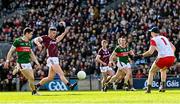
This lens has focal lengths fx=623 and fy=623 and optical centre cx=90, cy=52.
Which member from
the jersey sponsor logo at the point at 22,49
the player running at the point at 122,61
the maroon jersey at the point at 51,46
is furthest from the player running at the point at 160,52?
the player running at the point at 122,61

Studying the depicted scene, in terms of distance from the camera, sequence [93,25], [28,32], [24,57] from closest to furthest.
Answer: [28,32]
[24,57]
[93,25]

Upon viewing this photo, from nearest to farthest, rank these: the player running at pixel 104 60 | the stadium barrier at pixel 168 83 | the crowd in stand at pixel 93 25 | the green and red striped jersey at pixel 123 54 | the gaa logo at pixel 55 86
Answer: the green and red striped jersey at pixel 123 54 → the player running at pixel 104 60 → the stadium barrier at pixel 168 83 → the gaa logo at pixel 55 86 → the crowd in stand at pixel 93 25

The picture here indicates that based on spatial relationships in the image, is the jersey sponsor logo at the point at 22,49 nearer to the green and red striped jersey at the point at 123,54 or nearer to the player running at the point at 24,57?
the player running at the point at 24,57

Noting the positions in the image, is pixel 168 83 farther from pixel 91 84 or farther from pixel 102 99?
pixel 102 99

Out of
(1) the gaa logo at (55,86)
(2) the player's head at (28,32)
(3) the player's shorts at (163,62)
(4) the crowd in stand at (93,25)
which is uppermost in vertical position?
(4) the crowd in stand at (93,25)

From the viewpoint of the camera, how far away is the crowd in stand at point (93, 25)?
38.8m

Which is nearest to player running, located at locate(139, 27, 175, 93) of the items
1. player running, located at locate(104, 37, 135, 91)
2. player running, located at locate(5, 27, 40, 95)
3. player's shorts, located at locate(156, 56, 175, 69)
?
player's shorts, located at locate(156, 56, 175, 69)

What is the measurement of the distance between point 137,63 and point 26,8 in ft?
51.5

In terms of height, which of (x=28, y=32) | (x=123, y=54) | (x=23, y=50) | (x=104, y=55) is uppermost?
(x=28, y=32)

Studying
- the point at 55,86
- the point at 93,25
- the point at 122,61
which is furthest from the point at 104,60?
the point at 93,25

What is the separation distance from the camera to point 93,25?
141 feet

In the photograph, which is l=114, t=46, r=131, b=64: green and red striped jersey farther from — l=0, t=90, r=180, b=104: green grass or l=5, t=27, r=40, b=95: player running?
l=0, t=90, r=180, b=104: green grass

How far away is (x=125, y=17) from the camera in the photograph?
42.0 meters

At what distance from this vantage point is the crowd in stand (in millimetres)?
38750
